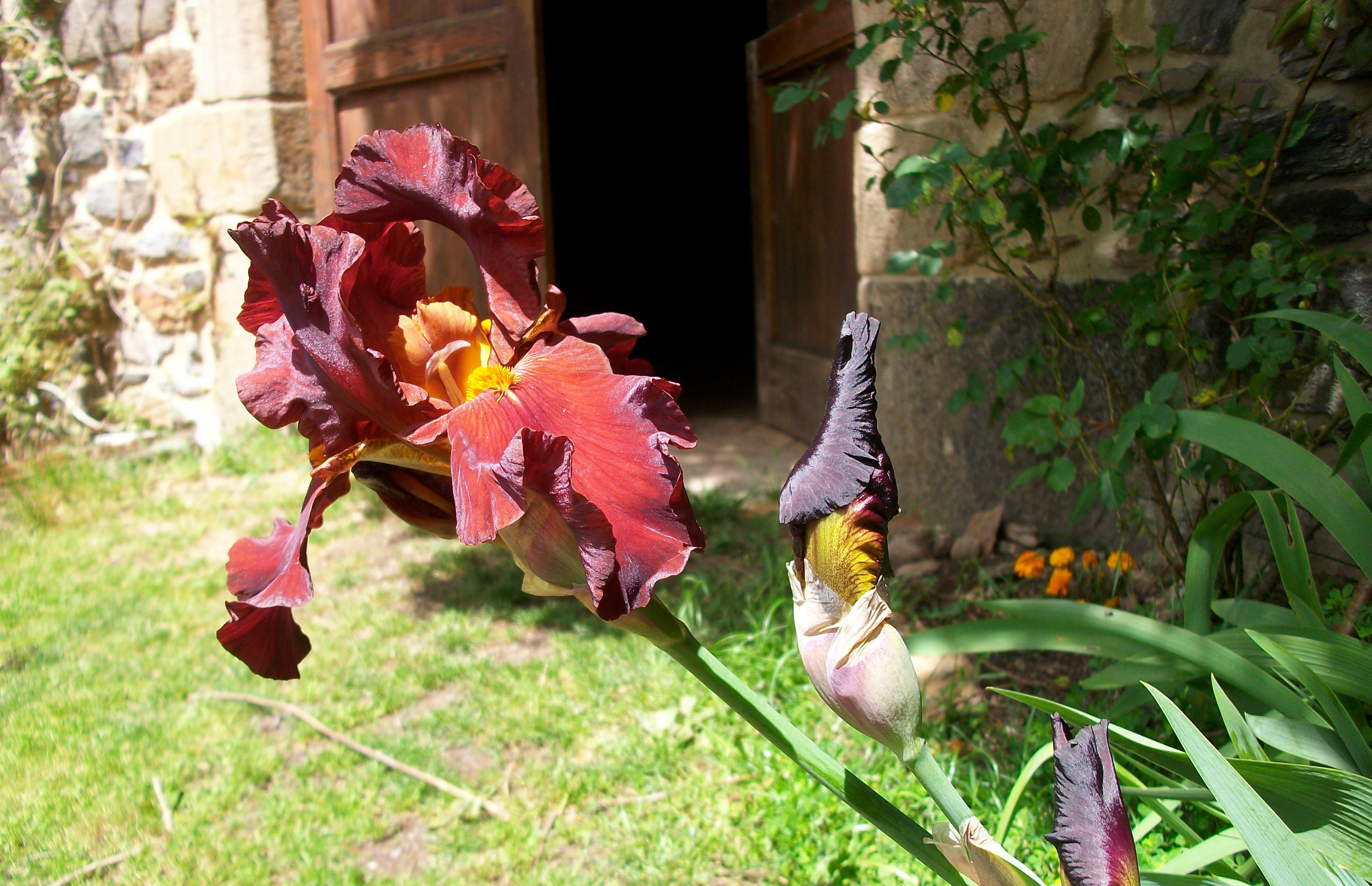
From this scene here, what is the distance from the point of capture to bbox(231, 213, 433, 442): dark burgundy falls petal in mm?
516

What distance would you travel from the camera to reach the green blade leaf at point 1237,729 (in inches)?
29.3

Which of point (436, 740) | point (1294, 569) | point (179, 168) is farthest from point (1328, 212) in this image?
point (179, 168)

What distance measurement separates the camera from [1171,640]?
1.00 m

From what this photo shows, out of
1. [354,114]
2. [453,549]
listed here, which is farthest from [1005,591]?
[354,114]

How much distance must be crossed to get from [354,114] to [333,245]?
3838 mm

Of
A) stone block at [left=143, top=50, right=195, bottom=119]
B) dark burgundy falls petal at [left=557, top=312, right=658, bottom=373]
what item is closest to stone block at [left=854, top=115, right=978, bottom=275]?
dark burgundy falls petal at [left=557, top=312, right=658, bottom=373]

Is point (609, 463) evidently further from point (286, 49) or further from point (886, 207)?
point (286, 49)

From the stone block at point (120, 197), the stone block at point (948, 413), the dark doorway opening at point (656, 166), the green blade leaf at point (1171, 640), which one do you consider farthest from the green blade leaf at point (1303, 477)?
the dark doorway opening at point (656, 166)

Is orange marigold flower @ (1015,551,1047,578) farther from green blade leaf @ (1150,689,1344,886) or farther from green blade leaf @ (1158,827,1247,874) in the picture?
green blade leaf @ (1150,689,1344,886)

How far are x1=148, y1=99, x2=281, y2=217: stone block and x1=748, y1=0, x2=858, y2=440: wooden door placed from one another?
209 centimetres

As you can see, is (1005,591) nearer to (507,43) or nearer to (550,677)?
(550,677)

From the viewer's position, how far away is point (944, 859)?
0.53 m

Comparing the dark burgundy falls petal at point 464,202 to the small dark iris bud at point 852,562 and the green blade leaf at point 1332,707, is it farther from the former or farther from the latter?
the green blade leaf at point 1332,707

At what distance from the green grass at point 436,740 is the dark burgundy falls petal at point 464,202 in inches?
41.6
